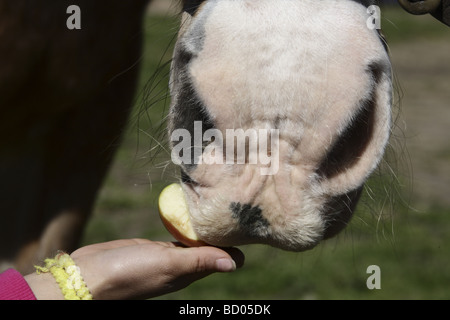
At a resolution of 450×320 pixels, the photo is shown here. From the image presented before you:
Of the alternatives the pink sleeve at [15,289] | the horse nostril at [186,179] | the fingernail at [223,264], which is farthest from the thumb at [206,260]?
the pink sleeve at [15,289]

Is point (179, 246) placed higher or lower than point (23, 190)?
higher

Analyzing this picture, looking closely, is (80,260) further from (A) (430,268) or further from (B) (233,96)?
(A) (430,268)

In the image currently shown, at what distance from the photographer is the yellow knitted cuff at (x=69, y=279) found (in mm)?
1115

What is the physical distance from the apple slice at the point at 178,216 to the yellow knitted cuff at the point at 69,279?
0.50ft

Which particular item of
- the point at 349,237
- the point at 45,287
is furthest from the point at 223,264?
the point at 349,237

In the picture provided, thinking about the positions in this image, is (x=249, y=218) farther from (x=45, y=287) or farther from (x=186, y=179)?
(x=45, y=287)

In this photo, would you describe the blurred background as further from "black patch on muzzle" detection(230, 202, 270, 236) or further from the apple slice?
"black patch on muzzle" detection(230, 202, 270, 236)

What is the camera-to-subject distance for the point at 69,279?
1122 mm

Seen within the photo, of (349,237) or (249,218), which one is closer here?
(249,218)

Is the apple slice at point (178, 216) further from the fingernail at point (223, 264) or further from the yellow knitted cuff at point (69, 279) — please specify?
the yellow knitted cuff at point (69, 279)

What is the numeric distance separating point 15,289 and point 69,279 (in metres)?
0.08

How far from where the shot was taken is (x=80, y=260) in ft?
3.82

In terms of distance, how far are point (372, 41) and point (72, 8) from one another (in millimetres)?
972

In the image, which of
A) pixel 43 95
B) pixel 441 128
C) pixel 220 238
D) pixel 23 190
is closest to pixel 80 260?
pixel 220 238
